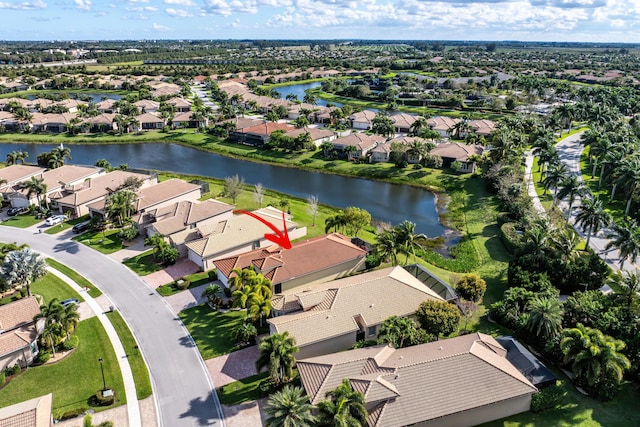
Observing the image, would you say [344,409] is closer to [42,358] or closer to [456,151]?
[42,358]

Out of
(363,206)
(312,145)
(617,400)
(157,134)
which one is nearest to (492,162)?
(363,206)

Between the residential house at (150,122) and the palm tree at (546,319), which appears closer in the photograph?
the palm tree at (546,319)

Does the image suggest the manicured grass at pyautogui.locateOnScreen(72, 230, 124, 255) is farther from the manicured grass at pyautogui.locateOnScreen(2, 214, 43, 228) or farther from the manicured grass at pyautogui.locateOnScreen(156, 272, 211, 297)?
the manicured grass at pyautogui.locateOnScreen(156, 272, 211, 297)

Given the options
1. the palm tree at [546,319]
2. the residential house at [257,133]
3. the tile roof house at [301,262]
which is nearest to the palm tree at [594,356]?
the palm tree at [546,319]

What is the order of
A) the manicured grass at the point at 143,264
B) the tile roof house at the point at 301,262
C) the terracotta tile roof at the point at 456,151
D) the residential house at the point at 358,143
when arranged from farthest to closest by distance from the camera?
1. the residential house at the point at 358,143
2. the terracotta tile roof at the point at 456,151
3. the manicured grass at the point at 143,264
4. the tile roof house at the point at 301,262

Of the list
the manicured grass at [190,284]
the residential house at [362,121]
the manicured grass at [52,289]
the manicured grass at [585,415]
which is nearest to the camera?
the manicured grass at [585,415]

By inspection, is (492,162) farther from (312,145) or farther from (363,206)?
(312,145)

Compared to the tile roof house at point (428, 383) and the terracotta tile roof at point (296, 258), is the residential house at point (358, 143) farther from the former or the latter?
the tile roof house at point (428, 383)

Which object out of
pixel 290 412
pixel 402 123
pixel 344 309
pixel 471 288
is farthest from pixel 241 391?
pixel 402 123
